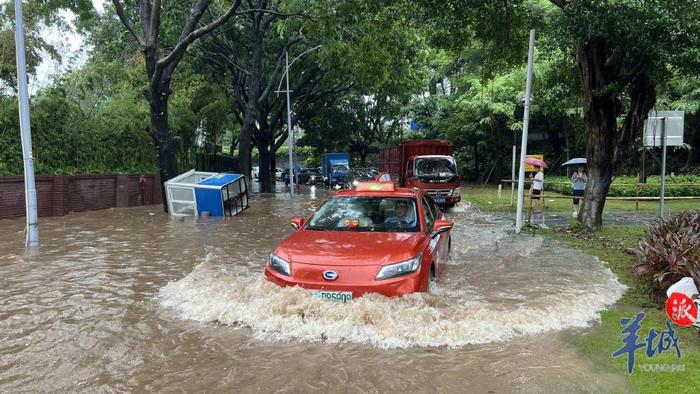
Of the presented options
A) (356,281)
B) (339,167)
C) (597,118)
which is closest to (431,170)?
(597,118)

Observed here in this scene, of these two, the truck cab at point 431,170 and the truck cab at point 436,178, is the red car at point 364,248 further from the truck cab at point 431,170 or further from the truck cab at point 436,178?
the truck cab at point 436,178

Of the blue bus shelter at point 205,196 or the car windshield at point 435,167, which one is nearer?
the blue bus shelter at point 205,196

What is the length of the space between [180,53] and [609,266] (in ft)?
42.1

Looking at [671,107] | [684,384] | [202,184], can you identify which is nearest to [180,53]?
[202,184]

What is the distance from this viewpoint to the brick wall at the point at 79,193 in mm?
14632

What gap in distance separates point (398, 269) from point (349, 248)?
63 cm

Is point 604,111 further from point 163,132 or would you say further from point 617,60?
point 163,132

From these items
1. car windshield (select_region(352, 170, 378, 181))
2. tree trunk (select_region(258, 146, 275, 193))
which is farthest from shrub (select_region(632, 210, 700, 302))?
tree trunk (select_region(258, 146, 275, 193))

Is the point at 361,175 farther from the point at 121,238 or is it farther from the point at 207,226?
the point at 121,238

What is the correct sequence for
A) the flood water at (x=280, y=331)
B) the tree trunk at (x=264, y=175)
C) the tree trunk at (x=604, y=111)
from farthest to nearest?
the tree trunk at (x=264, y=175) → the tree trunk at (x=604, y=111) → the flood water at (x=280, y=331)

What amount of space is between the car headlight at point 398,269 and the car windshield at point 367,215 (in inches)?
38.2

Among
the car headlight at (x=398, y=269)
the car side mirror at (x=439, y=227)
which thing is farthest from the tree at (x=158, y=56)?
the car headlight at (x=398, y=269)

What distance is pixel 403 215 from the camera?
706cm

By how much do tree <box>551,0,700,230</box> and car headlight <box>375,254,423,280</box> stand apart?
650 cm
